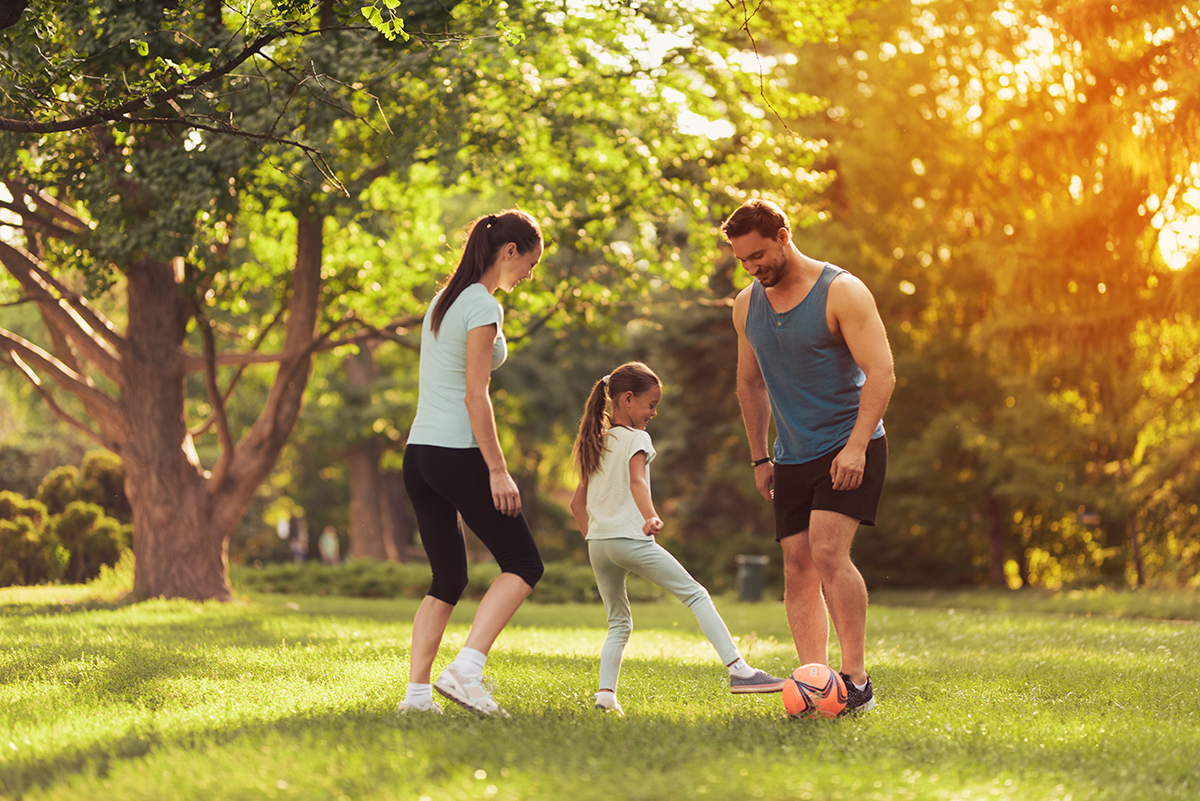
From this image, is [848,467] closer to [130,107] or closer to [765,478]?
[765,478]

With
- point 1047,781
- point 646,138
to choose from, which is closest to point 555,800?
point 1047,781

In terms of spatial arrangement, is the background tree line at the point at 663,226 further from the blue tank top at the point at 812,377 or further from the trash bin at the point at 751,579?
the trash bin at the point at 751,579

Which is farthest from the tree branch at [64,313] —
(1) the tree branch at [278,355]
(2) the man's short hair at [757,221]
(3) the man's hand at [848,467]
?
(3) the man's hand at [848,467]

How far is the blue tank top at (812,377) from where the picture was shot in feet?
16.6

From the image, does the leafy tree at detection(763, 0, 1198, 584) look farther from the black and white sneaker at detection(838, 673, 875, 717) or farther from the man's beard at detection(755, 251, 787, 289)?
the black and white sneaker at detection(838, 673, 875, 717)

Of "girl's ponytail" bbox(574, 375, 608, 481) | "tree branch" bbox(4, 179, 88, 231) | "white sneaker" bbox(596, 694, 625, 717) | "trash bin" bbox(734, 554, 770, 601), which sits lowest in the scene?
"trash bin" bbox(734, 554, 770, 601)

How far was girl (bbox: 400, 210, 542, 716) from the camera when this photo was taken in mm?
4602

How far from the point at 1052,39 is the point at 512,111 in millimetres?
9293

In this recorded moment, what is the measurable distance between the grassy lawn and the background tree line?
9.80 ft

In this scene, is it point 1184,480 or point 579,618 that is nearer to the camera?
point 579,618

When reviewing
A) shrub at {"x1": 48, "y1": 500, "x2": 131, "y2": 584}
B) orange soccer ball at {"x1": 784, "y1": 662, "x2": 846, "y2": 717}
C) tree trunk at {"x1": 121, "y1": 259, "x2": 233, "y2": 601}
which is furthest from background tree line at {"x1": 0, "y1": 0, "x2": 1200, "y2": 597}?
orange soccer ball at {"x1": 784, "y1": 662, "x2": 846, "y2": 717}

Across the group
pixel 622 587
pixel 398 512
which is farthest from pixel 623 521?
pixel 398 512

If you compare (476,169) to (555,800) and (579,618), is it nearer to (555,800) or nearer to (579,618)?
(579,618)

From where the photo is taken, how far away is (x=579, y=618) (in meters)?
14.7
